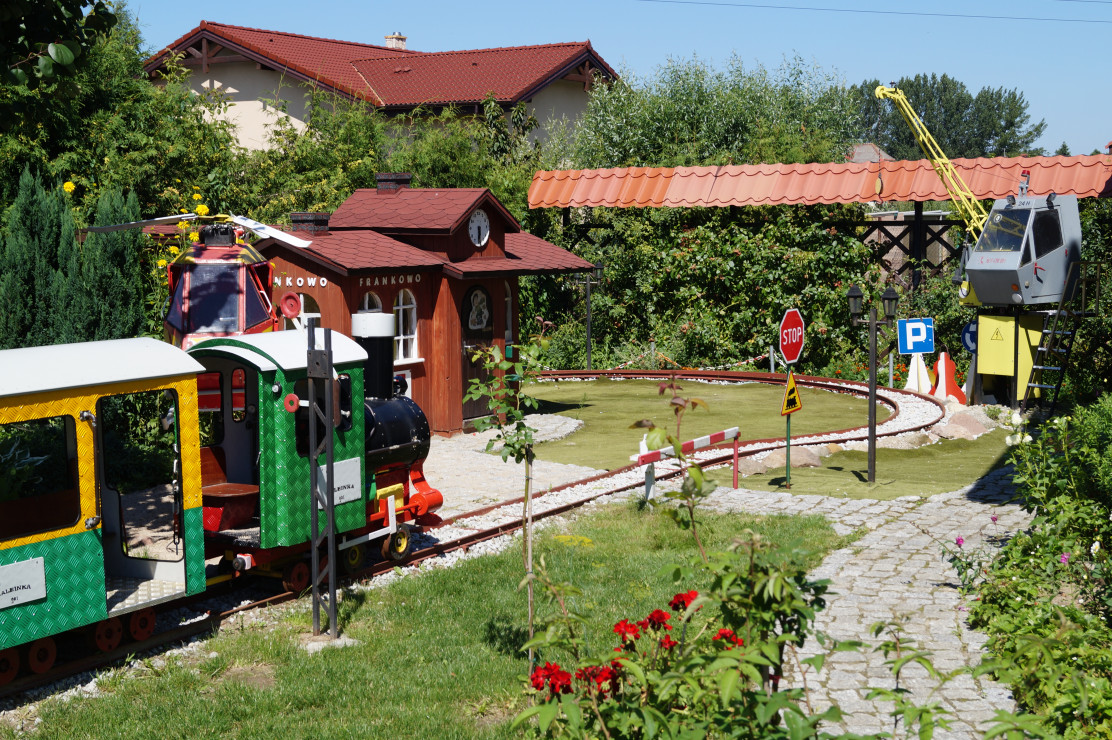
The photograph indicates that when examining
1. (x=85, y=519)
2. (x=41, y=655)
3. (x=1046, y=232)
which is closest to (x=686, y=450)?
(x=85, y=519)

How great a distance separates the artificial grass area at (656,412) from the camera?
16.0m

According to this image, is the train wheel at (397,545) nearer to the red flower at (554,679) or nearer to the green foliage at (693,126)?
the red flower at (554,679)

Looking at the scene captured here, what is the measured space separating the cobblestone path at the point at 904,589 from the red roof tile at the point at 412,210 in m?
6.65

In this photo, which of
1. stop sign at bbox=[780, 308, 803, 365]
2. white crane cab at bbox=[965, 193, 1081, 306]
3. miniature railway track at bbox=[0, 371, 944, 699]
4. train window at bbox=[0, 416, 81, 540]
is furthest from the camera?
white crane cab at bbox=[965, 193, 1081, 306]

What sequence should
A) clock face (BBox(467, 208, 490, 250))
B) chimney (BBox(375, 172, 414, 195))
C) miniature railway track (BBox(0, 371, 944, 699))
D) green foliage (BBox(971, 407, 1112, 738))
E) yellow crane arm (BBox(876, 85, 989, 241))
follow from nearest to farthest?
green foliage (BBox(971, 407, 1112, 738)) → miniature railway track (BBox(0, 371, 944, 699)) → clock face (BBox(467, 208, 490, 250)) → chimney (BBox(375, 172, 414, 195)) → yellow crane arm (BBox(876, 85, 989, 241))

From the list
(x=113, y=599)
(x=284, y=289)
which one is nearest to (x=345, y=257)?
(x=284, y=289)

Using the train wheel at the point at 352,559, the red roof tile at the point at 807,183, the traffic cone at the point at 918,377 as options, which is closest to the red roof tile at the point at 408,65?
the red roof tile at the point at 807,183

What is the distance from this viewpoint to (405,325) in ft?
54.9

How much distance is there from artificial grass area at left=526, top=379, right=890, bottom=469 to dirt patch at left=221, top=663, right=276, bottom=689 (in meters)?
7.49

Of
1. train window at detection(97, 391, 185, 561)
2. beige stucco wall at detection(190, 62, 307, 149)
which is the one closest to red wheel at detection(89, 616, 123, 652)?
train window at detection(97, 391, 185, 561)

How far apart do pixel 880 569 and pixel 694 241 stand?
1651 cm

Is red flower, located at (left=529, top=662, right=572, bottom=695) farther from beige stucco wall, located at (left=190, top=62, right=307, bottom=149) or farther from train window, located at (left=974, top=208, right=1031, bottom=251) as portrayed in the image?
beige stucco wall, located at (left=190, top=62, right=307, bottom=149)

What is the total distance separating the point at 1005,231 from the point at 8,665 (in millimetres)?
17308

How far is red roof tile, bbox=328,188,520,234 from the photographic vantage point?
671 inches
